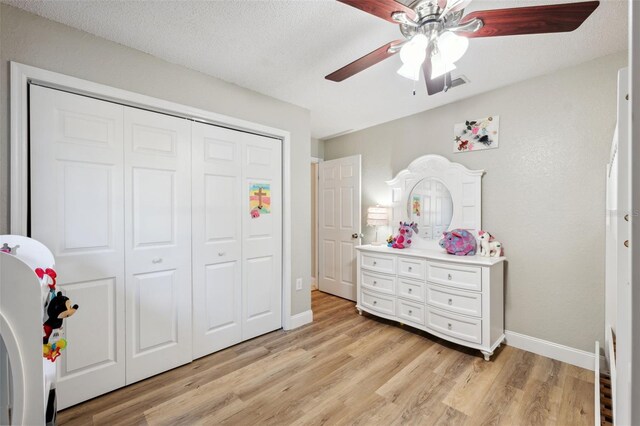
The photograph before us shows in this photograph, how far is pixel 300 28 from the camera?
1.72 metres

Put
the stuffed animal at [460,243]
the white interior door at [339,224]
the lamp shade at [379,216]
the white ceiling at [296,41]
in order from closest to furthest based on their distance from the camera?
the white ceiling at [296,41] < the stuffed animal at [460,243] < the lamp shade at [379,216] < the white interior door at [339,224]

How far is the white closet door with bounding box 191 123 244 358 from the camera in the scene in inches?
88.5

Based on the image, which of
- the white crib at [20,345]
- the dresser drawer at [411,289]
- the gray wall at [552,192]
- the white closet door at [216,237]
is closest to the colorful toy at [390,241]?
the dresser drawer at [411,289]

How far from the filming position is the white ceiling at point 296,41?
1563mm

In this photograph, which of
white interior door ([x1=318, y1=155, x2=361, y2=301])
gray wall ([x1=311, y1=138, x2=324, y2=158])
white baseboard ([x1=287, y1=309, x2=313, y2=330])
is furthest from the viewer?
gray wall ([x1=311, y1=138, x2=324, y2=158])

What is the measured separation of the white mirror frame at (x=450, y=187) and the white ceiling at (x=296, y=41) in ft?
2.39

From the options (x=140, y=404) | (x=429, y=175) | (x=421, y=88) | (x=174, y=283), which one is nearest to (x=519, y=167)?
(x=429, y=175)

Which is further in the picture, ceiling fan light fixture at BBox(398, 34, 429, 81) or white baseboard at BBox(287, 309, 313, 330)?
white baseboard at BBox(287, 309, 313, 330)

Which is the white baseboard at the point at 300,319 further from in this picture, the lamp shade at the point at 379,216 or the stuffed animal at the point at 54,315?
the stuffed animal at the point at 54,315

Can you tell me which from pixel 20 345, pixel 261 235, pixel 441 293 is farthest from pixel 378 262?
pixel 20 345

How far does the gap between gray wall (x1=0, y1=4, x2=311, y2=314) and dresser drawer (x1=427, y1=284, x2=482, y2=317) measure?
4.23 ft

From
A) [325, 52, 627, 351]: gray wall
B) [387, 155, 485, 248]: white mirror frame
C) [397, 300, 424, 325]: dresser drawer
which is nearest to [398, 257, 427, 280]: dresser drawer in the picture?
[397, 300, 424, 325]: dresser drawer

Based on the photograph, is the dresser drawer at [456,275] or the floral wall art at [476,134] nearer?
the dresser drawer at [456,275]

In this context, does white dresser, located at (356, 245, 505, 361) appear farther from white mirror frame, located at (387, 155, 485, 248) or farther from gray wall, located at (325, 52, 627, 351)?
white mirror frame, located at (387, 155, 485, 248)
